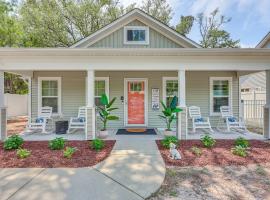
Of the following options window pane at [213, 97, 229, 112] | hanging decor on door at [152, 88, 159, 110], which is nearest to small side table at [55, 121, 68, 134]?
hanging decor on door at [152, 88, 159, 110]

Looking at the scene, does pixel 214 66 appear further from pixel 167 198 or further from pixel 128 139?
pixel 167 198

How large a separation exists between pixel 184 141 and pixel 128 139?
6.07 feet

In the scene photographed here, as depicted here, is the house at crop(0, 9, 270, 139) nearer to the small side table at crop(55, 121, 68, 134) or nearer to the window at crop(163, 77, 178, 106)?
the window at crop(163, 77, 178, 106)

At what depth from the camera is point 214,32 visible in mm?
24750

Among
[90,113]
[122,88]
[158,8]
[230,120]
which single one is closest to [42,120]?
[90,113]

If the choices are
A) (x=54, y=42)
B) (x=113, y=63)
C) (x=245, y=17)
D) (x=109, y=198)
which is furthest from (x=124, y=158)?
(x=245, y=17)

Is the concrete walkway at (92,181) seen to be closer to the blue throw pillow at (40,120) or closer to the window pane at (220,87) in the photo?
the blue throw pillow at (40,120)

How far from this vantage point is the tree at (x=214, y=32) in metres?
24.3

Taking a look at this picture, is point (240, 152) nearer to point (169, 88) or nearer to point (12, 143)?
point (169, 88)

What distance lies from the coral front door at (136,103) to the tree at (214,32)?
58.0 ft

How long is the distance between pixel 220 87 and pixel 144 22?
473 cm

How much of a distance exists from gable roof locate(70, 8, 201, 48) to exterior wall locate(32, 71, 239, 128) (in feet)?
5.35

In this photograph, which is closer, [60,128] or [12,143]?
[12,143]

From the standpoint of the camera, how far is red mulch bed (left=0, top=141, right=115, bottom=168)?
4.65 meters
